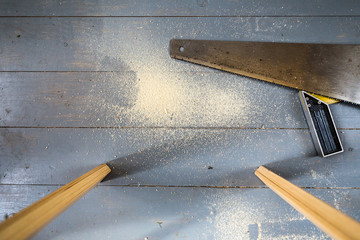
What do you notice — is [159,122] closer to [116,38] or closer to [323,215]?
[116,38]

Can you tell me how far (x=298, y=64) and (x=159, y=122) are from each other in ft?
2.31

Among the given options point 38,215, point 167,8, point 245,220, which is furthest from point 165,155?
point 167,8

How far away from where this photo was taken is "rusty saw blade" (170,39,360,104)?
98 centimetres

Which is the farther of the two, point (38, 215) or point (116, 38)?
point (116, 38)

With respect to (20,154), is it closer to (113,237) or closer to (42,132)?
(42,132)

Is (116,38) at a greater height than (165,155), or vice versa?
(116,38)

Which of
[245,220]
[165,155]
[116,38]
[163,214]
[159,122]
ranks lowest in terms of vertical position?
[245,220]

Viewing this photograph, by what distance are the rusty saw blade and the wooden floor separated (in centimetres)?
4

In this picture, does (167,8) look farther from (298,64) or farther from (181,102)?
(298,64)

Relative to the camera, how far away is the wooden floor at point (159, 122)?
3.28 ft

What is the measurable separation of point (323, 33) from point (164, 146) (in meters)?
0.93

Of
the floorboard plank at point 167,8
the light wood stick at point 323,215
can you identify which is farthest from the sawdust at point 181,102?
the light wood stick at point 323,215

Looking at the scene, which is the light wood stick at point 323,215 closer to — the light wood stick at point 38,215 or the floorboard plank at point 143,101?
the floorboard plank at point 143,101

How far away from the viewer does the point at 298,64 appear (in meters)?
0.99
